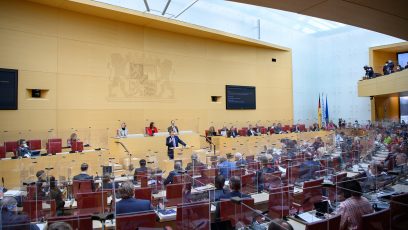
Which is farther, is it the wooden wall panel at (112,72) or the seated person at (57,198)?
the wooden wall panel at (112,72)

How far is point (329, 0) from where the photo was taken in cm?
348

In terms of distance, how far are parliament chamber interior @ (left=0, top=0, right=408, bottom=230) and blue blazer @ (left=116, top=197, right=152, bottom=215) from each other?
0.02 m

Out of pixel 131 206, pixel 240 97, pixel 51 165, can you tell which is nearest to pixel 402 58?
pixel 240 97

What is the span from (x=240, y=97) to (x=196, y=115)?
11.7ft

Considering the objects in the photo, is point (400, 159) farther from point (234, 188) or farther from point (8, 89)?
point (8, 89)

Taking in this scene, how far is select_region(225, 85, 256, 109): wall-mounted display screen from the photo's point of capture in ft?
60.5

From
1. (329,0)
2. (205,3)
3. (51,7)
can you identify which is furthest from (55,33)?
(329,0)

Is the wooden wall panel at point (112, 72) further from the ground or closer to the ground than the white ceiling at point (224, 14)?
closer to the ground

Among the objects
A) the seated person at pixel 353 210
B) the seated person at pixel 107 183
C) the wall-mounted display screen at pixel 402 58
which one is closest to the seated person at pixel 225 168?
the seated person at pixel 107 183

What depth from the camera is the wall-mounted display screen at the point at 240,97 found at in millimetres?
18453

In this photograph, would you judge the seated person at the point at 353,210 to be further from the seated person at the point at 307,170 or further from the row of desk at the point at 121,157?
the row of desk at the point at 121,157

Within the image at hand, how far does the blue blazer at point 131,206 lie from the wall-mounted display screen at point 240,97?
46.7ft

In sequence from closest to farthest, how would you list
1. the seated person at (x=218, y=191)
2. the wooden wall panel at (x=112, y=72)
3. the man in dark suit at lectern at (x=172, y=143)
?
the seated person at (x=218, y=191) < the man in dark suit at lectern at (x=172, y=143) < the wooden wall panel at (x=112, y=72)

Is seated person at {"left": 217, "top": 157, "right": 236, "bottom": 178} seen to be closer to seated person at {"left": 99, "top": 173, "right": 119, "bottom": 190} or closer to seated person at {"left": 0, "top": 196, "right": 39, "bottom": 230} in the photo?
seated person at {"left": 99, "top": 173, "right": 119, "bottom": 190}
